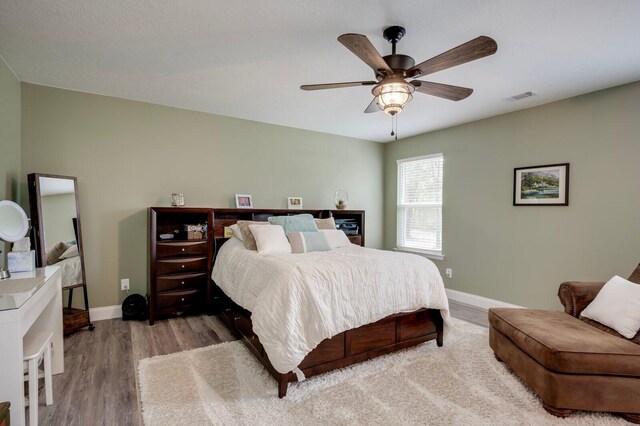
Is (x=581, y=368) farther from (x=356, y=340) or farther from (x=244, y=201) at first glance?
(x=244, y=201)

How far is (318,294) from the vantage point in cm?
226

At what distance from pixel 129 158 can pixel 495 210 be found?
181 inches

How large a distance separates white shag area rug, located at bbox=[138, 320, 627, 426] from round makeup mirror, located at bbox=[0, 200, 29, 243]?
1382mm

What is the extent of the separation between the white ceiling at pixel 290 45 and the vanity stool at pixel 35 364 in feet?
6.83

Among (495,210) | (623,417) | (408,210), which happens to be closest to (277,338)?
(623,417)

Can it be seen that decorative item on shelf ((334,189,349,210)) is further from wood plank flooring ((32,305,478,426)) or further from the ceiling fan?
the ceiling fan

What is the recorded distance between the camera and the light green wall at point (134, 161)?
3.28 meters

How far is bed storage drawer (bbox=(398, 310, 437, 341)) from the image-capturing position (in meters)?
2.73

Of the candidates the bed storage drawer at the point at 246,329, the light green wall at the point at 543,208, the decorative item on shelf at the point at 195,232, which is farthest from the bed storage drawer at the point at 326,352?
the light green wall at the point at 543,208

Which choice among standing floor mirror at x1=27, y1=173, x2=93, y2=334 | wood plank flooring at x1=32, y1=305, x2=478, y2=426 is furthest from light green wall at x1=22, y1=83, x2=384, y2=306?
wood plank flooring at x1=32, y1=305, x2=478, y2=426

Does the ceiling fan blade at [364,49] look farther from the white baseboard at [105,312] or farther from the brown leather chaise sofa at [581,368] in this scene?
the white baseboard at [105,312]

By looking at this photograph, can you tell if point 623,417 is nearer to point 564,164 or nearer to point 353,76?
point 564,164

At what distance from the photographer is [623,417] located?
1.93m

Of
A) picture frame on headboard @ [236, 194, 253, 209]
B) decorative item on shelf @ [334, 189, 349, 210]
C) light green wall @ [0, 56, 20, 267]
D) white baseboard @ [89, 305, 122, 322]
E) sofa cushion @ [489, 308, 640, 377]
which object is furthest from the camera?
decorative item on shelf @ [334, 189, 349, 210]
